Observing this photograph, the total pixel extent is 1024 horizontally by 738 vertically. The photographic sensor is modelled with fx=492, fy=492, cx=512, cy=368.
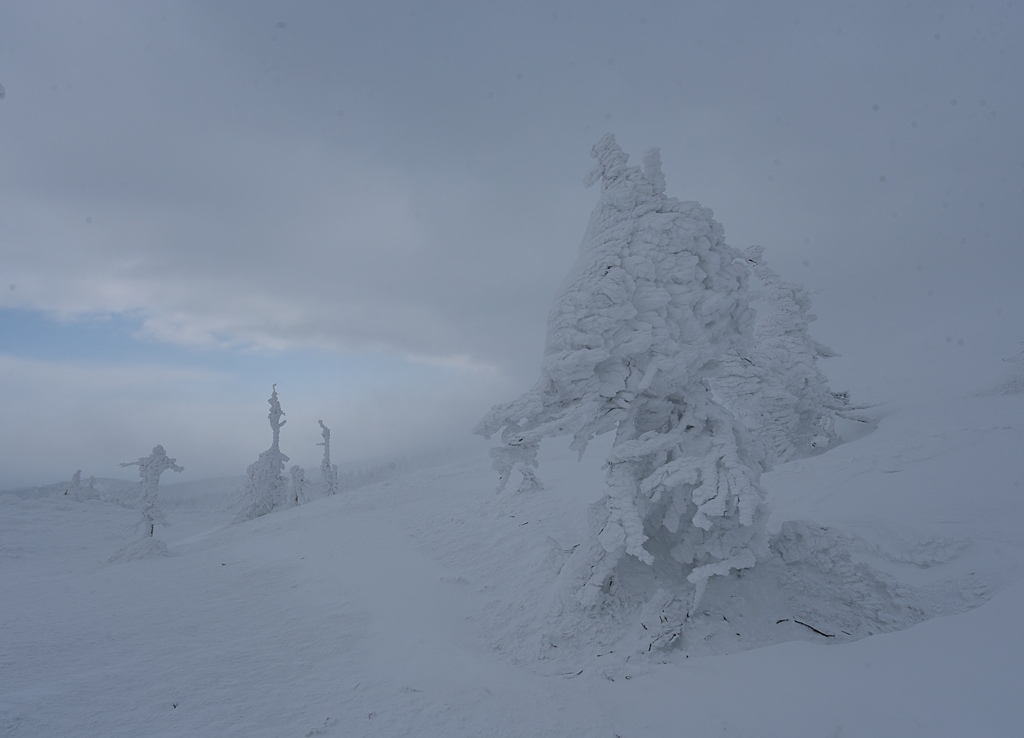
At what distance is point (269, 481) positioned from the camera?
3031 cm

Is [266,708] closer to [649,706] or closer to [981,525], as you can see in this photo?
[649,706]

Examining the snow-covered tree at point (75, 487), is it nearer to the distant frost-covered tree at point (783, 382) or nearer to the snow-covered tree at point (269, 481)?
the snow-covered tree at point (269, 481)

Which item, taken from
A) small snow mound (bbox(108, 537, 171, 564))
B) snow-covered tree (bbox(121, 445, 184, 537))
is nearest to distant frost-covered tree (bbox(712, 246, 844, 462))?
small snow mound (bbox(108, 537, 171, 564))

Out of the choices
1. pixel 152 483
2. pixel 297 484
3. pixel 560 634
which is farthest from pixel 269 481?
pixel 560 634

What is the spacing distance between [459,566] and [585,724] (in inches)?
271

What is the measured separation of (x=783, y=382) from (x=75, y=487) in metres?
50.3

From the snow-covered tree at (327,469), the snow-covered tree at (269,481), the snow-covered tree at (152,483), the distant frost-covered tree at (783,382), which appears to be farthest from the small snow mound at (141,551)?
the distant frost-covered tree at (783,382)

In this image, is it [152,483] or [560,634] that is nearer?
[560,634]

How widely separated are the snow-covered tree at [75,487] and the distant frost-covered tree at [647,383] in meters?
45.1

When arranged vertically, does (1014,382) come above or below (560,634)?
above

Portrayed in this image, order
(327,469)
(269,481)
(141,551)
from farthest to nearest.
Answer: (327,469) → (269,481) → (141,551)

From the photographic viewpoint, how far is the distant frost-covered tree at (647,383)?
Result: 8.00 metres

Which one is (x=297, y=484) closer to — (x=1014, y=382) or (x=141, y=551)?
(x=141, y=551)

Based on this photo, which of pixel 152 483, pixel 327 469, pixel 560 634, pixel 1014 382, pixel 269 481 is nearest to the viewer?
pixel 560 634
